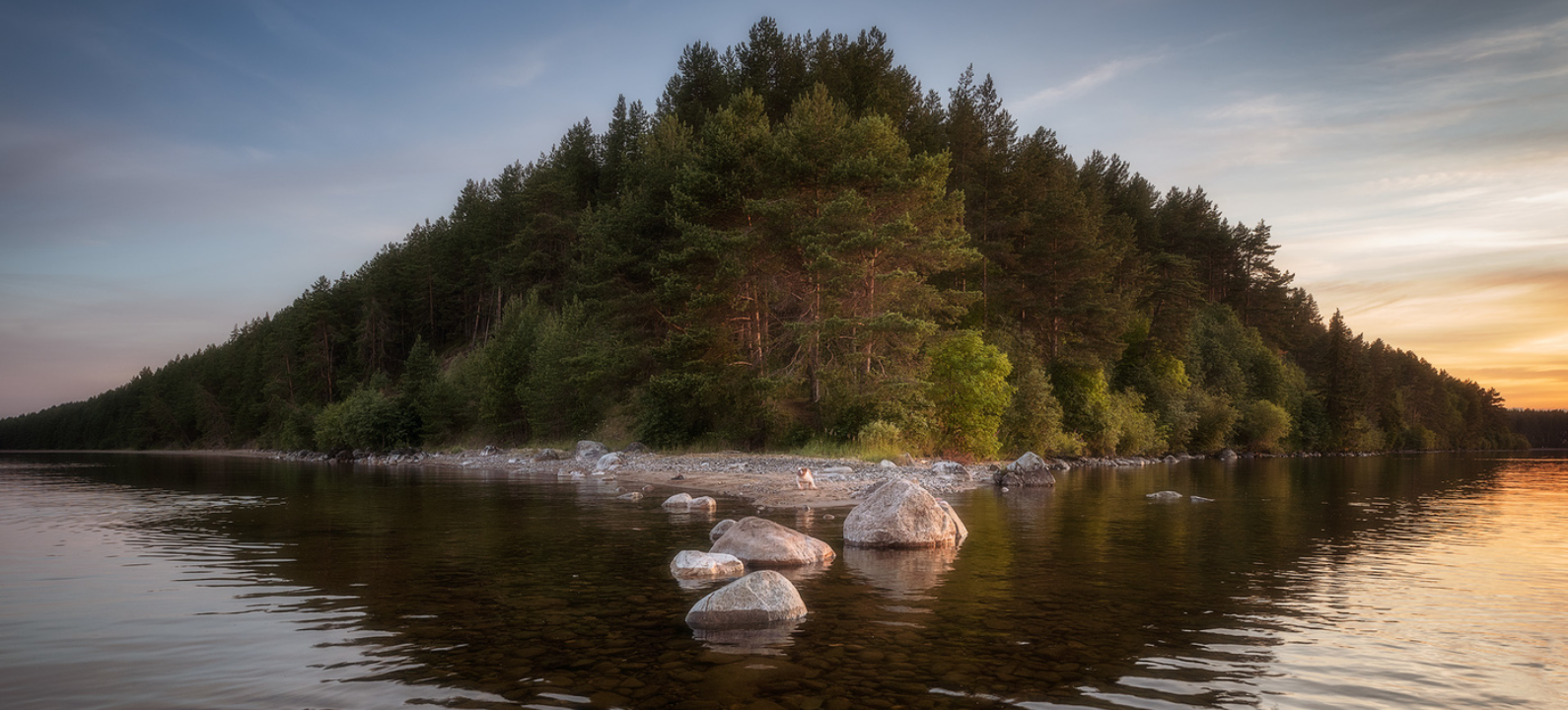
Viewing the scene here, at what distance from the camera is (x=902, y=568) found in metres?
12.0

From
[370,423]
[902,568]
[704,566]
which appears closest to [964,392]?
[902,568]

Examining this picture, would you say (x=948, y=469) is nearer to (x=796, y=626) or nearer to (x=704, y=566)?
(x=704, y=566)

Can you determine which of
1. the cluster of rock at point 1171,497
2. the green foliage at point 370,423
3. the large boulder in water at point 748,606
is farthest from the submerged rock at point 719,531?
the green foliage at point 370,423

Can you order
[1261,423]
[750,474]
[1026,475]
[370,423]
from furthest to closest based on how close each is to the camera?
[1261,423] < [370,423] < [750,474] < [1026,475]

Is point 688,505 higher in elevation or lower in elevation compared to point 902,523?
lower

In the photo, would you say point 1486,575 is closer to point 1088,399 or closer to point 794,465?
point 794,465

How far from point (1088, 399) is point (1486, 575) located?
4235cm

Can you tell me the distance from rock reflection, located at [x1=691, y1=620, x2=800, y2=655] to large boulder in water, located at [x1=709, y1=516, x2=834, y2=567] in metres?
3.66

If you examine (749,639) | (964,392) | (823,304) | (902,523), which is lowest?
(749,639)

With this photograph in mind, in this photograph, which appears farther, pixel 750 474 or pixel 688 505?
pixel 750 474

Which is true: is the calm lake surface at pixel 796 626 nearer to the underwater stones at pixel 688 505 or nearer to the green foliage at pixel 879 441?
the underwater stones at pixel 688 505

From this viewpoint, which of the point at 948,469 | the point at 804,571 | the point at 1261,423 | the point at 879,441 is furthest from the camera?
the point at 1261,423

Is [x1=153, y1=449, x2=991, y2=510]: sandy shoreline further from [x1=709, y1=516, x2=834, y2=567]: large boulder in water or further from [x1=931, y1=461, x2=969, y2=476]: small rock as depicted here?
[x1=709, y1=516, x2=834, y2=567]: large boulder in water

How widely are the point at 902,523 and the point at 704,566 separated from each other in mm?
4415
